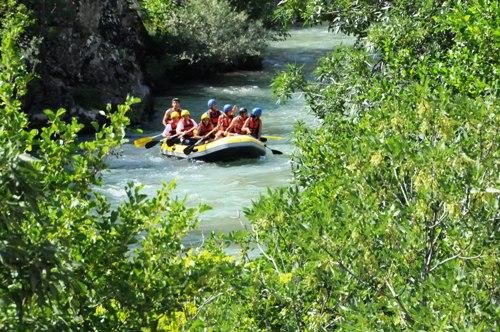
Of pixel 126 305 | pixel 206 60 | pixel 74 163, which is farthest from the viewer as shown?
Result: pixel 206 60

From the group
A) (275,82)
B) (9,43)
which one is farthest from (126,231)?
(275,82)

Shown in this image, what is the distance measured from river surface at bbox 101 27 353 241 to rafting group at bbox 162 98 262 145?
488mm

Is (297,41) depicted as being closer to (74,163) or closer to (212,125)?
(212,125)

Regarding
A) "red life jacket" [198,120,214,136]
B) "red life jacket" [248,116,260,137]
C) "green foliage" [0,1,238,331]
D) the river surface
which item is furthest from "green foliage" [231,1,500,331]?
"red life jacket" [198,120,214,136]

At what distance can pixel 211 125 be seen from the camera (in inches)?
749

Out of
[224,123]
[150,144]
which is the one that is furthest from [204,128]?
[150,144]

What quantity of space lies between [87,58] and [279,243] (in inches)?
697

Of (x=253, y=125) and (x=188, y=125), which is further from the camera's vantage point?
(x=188, y=125)

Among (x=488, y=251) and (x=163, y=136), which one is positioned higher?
(x=488, y=251)

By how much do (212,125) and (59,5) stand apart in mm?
4827

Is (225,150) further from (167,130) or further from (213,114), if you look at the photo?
(167,130)

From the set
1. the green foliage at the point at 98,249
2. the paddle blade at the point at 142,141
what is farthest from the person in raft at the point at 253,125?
the green foliage at the point at 98,249

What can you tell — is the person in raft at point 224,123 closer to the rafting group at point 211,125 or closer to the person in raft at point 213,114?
the rafting group at point 211,125

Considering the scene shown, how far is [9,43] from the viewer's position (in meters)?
4.69
